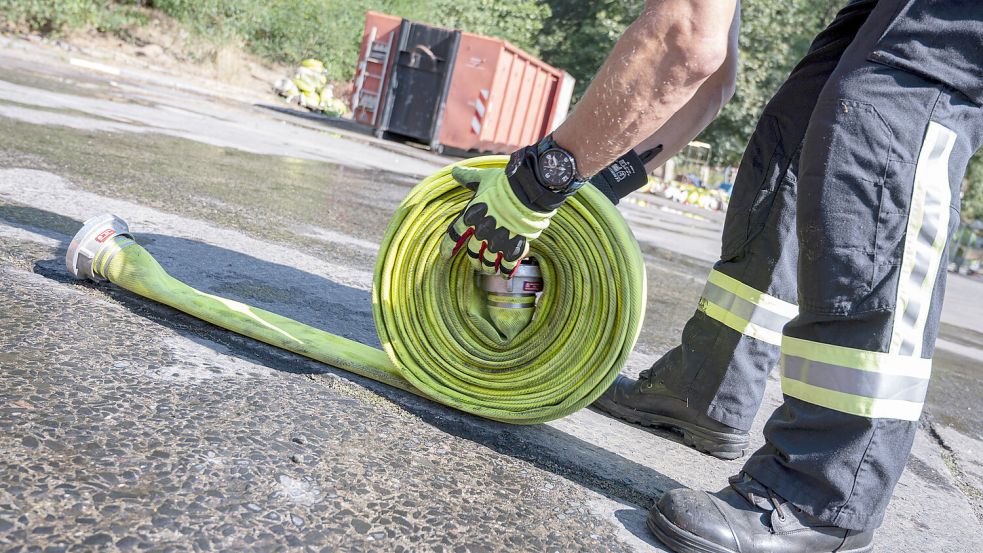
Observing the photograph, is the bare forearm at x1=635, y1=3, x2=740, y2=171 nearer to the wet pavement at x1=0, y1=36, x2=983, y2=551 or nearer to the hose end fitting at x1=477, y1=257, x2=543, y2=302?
the hose end fitting at x1=477, y1=257, x2=543, y2=302

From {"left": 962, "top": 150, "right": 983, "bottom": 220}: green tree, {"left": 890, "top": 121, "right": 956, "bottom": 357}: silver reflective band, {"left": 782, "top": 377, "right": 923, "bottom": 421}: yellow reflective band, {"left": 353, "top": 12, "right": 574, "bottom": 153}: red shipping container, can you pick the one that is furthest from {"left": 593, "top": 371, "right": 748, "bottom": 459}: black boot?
{"left": 962, "top": 150, "right": 983, "bottom": 220}: green tree

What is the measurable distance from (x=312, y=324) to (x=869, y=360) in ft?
5.19

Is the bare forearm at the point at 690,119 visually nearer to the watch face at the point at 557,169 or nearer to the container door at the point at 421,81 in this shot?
the watch face at the point at 557,169

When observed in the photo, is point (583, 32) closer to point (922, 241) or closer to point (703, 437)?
point (703, 437)

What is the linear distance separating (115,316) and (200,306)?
8.4 inches

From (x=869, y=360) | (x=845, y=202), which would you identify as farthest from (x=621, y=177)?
(x=869, y=360)

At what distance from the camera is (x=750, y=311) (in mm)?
2115

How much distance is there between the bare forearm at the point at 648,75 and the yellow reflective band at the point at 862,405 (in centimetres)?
62

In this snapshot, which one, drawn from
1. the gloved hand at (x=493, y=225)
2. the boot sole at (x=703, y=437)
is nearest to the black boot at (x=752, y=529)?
the boot sole at (x=703, y=437)

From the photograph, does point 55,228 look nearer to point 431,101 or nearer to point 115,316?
point 115,316

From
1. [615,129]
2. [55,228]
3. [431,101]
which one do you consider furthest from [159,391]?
[431,101]

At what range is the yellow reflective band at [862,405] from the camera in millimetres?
1529

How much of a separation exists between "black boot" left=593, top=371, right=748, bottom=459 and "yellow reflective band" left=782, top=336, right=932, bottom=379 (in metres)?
0.66

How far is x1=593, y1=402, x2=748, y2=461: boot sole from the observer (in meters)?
2.21
